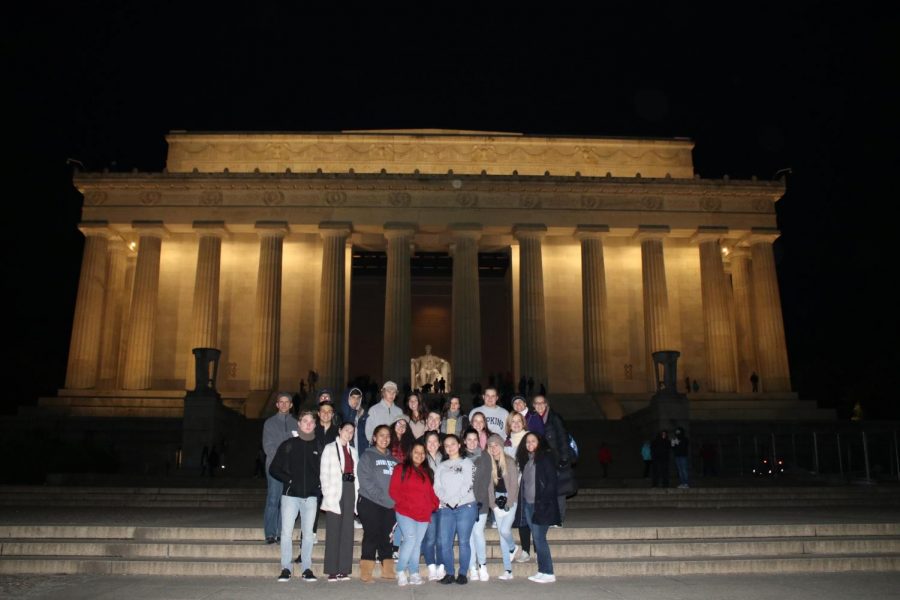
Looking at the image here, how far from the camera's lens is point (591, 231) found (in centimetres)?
4831

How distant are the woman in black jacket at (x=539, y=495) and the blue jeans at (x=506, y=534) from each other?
194mm

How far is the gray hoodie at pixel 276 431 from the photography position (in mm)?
14172

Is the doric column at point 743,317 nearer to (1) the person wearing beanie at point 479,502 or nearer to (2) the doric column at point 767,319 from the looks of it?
(2) the doric column at point 767,319

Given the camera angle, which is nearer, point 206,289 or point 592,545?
point 592,545

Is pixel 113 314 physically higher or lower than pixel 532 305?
lower

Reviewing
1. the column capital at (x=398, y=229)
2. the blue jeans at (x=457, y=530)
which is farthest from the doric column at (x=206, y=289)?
the blue jeans at (x=457, y=530)

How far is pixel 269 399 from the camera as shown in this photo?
1763 inches

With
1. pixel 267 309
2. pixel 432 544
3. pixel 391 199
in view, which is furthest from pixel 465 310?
pixel 432 544

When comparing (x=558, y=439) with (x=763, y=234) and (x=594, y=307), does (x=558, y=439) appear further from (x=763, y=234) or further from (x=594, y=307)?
(x=763, y=234)

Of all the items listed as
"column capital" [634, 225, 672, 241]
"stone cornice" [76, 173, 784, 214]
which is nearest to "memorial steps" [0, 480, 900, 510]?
"column capital" [634, 225, 672, 241]

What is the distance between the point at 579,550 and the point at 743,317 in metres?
40.1

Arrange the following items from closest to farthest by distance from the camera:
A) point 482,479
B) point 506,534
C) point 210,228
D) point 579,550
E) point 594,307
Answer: point 482,479, point 506,534, point 579,550, point 594,307, point 210,228

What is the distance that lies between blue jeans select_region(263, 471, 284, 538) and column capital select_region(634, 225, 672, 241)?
37639 millimetres

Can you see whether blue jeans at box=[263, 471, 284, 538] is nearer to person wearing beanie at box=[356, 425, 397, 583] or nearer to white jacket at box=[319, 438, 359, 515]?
white jacket at box=[319, 438, 359, 515]
